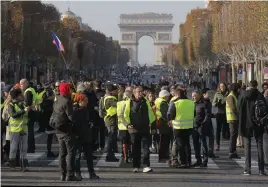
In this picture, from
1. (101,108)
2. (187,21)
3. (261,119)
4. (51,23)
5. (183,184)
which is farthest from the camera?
(187,21)

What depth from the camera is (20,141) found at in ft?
58.1

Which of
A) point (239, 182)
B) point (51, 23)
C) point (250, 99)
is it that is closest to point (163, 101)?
point (250, 99)

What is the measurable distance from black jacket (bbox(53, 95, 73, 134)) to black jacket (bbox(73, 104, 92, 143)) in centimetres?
15

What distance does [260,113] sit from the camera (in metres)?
17.0

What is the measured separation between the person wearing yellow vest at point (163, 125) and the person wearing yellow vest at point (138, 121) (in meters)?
1.48

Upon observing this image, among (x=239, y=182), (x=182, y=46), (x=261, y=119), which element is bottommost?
(x=239, y=182)

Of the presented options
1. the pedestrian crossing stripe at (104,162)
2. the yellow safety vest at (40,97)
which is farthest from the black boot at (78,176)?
the yellow safety vest at (40,97)

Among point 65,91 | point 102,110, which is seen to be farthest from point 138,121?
point 102,110

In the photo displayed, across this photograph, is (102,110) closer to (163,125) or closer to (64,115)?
(163,125)

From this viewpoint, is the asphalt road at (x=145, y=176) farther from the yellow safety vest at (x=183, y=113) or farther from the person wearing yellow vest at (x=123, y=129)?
the yellow safety vest at (x=183, y=113)

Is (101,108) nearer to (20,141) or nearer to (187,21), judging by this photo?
(20,141)

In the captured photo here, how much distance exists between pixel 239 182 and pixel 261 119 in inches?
64.6

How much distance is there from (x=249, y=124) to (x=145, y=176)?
2179mm

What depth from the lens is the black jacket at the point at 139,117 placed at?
57.2 ft
